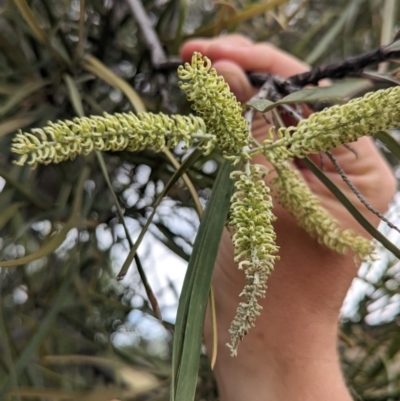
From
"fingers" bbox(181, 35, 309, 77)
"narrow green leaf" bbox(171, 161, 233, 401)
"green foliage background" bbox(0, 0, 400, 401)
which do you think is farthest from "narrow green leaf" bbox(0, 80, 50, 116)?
"narrow green leaf" bbox(171, 161, 233, 401)

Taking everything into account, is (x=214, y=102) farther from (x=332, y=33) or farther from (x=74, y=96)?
(x=332, y=33)

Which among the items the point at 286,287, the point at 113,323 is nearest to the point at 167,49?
the point at 286,287

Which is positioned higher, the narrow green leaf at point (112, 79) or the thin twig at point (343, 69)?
the narrow green leaf at point (112, 79)

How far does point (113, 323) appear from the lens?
2.15ft

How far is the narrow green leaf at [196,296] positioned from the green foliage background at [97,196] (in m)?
0.11

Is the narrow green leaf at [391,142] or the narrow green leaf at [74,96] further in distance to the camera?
the narrow green leaf at [74,96]

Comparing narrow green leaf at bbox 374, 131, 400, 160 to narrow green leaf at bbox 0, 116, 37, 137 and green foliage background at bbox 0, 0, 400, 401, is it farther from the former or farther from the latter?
narrow green leaf at bbox 0, 116, 37, 137

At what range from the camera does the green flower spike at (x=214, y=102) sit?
0.15 m

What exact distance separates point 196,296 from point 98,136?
0.07 meters

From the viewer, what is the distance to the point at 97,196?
49 centimetres

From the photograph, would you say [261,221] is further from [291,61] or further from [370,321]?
[370,321]

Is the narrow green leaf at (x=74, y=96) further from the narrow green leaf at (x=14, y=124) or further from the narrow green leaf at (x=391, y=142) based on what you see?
the narrow green leaf at (x=391, y=142)

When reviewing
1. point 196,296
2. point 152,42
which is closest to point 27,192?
point 152,42

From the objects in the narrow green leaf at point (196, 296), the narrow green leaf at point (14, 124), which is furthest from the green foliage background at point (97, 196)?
the narrow green leaf at point (196, 296)
